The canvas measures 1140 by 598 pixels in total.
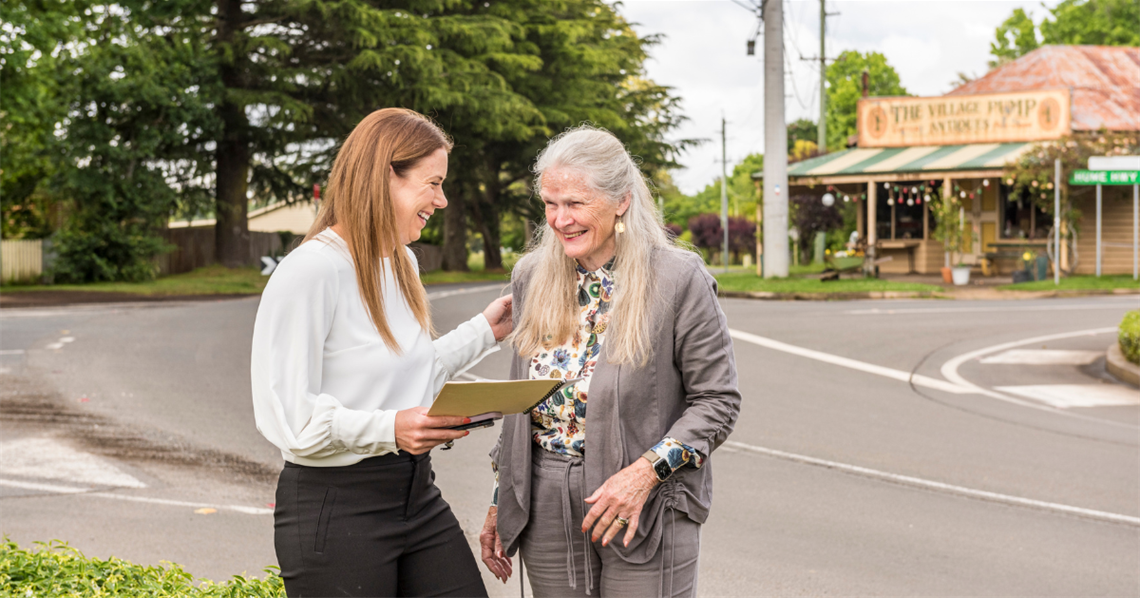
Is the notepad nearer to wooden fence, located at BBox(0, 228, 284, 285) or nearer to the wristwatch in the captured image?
the wristwatch

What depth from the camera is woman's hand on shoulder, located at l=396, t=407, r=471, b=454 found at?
246cm

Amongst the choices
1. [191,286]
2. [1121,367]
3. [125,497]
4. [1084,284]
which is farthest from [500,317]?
[191,286]

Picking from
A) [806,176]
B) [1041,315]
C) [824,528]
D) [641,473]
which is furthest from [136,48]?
[641,473]

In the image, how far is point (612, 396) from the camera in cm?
267

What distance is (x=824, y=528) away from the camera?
5.93 meters

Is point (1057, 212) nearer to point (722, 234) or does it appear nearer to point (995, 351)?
point (995, 351)

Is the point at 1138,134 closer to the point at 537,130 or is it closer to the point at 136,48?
the point at 537,130

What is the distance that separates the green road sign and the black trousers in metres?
24.3

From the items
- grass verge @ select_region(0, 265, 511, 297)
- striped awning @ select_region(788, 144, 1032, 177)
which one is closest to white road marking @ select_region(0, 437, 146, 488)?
grass verge @ select_region(0, 265, 511, 297)

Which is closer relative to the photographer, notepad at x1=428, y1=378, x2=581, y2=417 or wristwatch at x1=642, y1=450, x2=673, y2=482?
notepad at x1=428, y1=378, x2=581, y2=417

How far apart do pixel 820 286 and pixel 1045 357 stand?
36.8ft

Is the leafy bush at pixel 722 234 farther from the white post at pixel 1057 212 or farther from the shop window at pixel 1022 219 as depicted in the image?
the white post at pixel 1057 212

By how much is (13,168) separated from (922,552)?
32.4 meters

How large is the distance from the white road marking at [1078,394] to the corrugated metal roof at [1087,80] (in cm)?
2035
